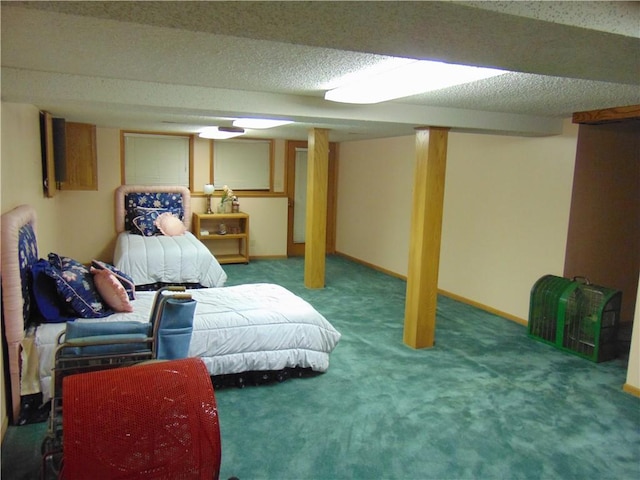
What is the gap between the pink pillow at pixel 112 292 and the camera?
3.46 meters

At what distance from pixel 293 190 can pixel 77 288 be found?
5428mm

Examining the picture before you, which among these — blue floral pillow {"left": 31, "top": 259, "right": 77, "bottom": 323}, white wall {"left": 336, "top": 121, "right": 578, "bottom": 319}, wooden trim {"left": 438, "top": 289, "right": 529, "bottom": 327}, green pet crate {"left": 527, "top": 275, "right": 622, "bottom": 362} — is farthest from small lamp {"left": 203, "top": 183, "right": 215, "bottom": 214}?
green pet crate {"left": 527, "top": 275, "right": 622, "bottom": 362}

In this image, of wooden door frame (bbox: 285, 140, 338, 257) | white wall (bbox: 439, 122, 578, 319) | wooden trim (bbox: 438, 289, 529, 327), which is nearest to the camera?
white wall (bbox: 439, 122, 578, 319)

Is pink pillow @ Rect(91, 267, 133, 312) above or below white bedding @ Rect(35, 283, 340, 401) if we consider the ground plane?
above

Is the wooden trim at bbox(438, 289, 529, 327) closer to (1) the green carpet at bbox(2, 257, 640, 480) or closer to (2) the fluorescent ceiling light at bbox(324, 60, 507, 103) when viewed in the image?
(1) the green carpet at bbox(2, 257, 640, 480)

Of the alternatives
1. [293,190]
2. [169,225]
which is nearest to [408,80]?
[169,225]

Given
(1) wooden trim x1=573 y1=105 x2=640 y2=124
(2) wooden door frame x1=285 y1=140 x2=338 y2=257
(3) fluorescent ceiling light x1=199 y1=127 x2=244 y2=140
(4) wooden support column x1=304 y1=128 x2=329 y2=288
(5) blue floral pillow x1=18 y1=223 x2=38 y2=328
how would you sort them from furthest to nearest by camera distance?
(2) wooden door frame x1=285 y1=140 x2=338 y2=257 < (3) fluorescent ceiling light x1=199 y1=127 x2=244 y2=140 < (4) wooden support column x1=304 y1=128 x2=329 y2=288 < (1) wooden trim x1=573 y1=105 x2=640 y2=124 < (5) blue floral pillow x1=18 y1=223 x2=38 y2=328

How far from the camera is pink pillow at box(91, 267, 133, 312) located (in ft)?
11.4

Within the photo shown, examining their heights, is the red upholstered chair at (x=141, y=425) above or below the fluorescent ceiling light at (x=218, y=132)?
below

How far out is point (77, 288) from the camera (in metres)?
3.28

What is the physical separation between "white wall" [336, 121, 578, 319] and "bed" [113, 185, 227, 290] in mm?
2832

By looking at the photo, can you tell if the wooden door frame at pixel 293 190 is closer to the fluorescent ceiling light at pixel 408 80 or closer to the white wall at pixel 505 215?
the white wall at pixel 505 215

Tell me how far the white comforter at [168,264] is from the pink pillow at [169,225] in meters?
0.80

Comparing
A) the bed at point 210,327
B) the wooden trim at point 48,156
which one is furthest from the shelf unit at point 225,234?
the bed at point 210,327
